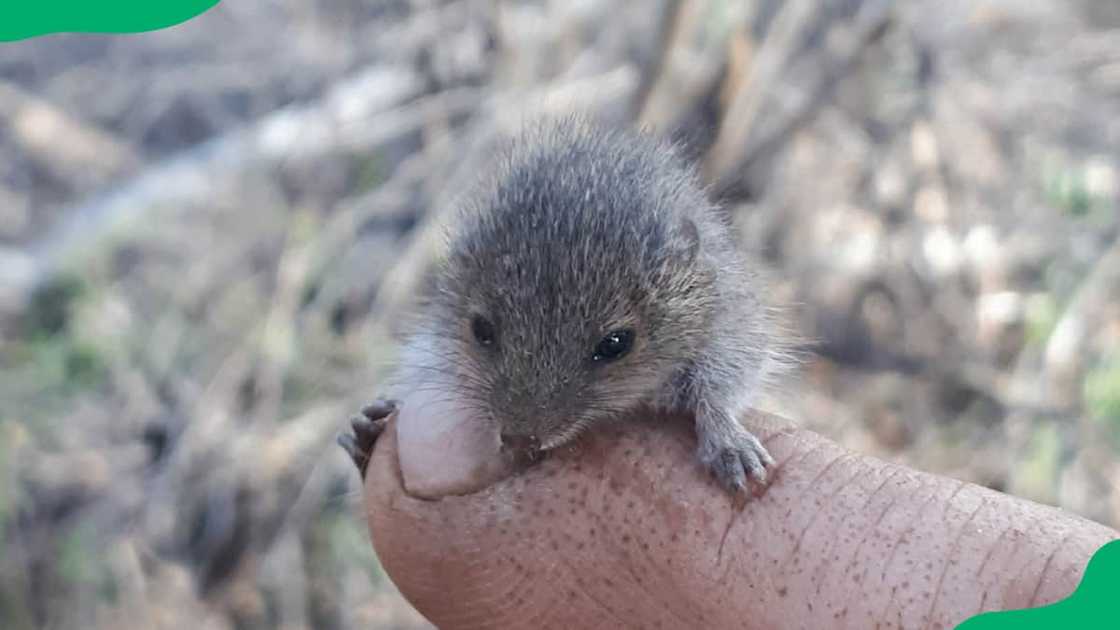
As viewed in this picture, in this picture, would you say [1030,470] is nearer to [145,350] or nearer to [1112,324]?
[1112,324]

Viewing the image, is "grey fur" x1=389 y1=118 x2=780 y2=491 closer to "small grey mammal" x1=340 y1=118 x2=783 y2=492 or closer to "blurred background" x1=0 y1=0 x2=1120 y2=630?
"small grey mammal" x1=340 y1=118 x2=783 y2=492

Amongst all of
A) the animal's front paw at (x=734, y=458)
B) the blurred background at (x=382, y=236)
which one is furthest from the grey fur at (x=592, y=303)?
the blurred background at (x=382, y=236)

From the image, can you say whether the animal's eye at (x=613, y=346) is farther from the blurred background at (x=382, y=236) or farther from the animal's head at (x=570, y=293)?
the blurred background at (x=382, y=236)

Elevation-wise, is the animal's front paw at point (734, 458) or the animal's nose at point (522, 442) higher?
the animal's nose at point (522, 442)

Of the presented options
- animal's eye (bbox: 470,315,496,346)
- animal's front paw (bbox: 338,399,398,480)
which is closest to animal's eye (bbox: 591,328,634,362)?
animal's eye (bbox: 470,315,496,346)

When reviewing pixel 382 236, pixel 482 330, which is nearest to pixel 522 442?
pixel 482 330

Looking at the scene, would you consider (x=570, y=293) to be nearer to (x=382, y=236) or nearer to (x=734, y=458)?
(x=734, y=458)
